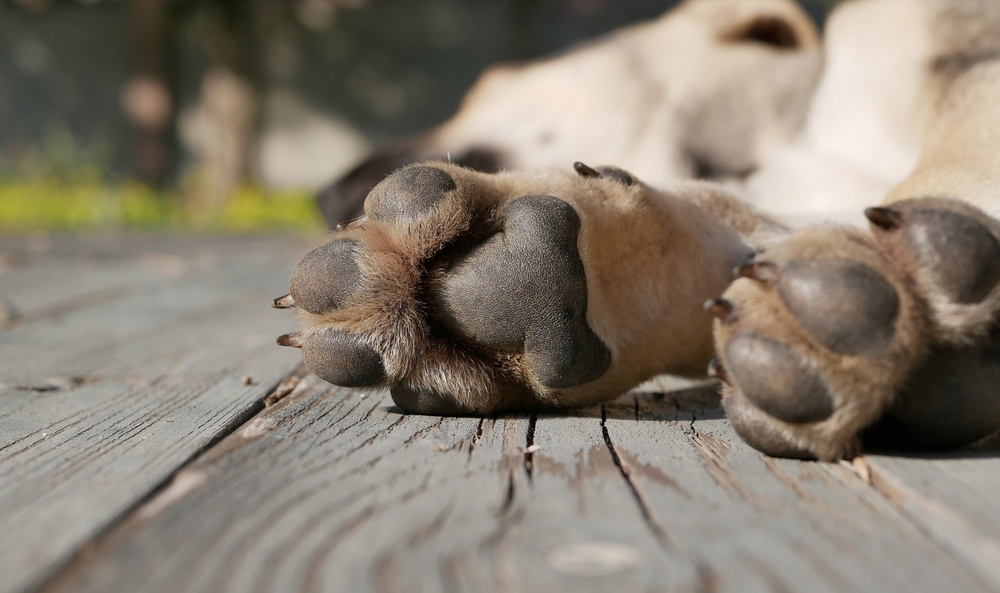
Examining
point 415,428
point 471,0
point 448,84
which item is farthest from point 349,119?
point 415,428

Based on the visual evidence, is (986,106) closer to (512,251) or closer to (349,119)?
(512,251)

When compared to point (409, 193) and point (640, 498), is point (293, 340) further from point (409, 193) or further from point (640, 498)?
point (640, 498)

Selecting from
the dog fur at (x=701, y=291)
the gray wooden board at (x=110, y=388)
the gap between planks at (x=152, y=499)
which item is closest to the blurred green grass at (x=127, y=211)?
the gray wooden board at (x=110, y=388)

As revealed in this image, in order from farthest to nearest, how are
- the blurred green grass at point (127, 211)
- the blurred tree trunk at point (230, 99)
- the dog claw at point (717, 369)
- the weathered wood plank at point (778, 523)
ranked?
the blurred tree trunk at point (230, 99) < the blurred green grass at point (127, 211) < the dog claw at point (717, 369) < the weathered wood plank at point (778, 523)

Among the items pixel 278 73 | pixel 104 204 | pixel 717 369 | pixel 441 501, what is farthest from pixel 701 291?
pixel 278 73

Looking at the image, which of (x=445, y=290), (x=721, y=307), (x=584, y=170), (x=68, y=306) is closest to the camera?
(x=721, y=307)

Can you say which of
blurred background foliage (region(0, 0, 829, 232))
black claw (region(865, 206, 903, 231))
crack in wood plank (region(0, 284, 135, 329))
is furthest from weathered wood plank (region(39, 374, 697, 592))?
blurred background foliage (region(0, 0, 829, 232))

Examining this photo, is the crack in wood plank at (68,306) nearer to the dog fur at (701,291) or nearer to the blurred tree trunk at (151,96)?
the dog fur at (701,291)
